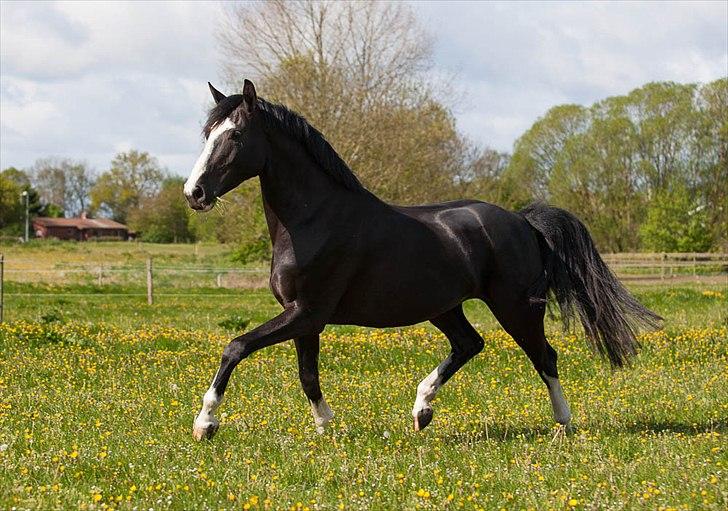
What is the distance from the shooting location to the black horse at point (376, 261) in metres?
6.79

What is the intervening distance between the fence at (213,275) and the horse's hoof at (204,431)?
2342 cm

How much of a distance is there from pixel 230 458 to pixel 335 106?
102ft

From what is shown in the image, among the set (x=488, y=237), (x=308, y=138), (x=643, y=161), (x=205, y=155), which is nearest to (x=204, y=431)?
(x=205, y=155)

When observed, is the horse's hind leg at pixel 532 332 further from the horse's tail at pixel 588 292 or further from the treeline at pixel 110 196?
the treeline at pixel 110 196

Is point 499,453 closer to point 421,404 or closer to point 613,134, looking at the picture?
point 421,404

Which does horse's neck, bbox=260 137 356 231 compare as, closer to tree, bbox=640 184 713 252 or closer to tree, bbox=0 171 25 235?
tree, bbox=640 184 713 252

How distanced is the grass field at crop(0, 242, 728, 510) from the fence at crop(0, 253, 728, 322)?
1904 cm

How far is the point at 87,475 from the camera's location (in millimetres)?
5695

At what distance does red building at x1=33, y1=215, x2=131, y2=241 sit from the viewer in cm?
11906

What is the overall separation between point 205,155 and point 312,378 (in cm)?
207

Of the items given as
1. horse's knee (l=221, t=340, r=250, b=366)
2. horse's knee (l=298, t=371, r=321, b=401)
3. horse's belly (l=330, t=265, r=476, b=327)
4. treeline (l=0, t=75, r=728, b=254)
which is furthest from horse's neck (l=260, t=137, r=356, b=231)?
treeline (l=0, t=75, r=728, b=254)

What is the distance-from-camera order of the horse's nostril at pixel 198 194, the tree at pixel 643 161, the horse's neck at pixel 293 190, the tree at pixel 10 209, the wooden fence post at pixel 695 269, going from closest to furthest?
the horse's nostril at pixel 198 194
the horse's neck at pixel 293 190
the wooden fence post at pixel 695 269
the tree at pixel 643 161
the tree at pixel 10 209

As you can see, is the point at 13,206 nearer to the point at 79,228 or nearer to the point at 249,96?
the point at 79,228

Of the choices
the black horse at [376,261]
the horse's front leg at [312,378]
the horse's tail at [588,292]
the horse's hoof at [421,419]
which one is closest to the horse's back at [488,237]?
the black horse at [376,261]
